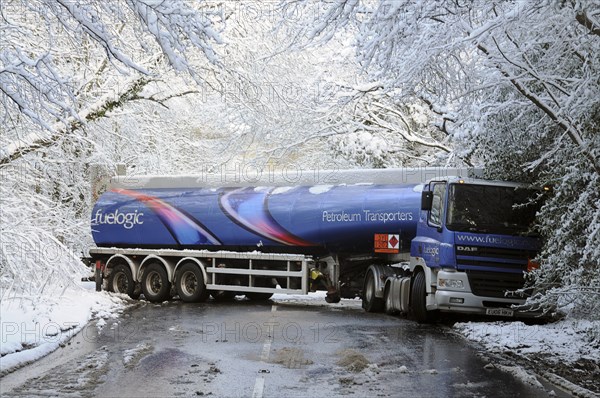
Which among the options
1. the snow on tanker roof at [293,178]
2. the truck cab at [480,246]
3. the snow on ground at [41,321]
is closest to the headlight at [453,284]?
the truck cab at [480,246]

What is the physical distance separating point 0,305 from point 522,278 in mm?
9466

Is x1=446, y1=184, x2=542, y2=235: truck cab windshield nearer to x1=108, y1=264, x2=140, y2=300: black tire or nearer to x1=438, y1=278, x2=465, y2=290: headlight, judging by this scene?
x1=438, y1=278, x2=465, y2=290: headlight

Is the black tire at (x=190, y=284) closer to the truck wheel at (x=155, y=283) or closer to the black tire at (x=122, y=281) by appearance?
the truck wheel at (x=155, y=283)

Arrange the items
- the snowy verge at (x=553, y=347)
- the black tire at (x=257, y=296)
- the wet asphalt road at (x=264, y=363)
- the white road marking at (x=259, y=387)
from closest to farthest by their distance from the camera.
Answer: the white road marking at (x=259, y=387) < the wet asphalt road at (x=264, y=363) < the snowy verge at (x=553, y=347) < the black tire at (x=257, y=296)

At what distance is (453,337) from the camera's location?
15.4 meters

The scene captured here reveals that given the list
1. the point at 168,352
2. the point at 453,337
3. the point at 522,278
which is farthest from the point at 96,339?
the point at 522,278

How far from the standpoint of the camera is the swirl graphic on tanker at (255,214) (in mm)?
21328

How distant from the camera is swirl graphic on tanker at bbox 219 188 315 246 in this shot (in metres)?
21.3

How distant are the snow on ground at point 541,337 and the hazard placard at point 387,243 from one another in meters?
3.13

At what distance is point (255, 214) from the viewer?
21.7 metres

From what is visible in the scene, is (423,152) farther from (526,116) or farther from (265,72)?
(526,116)

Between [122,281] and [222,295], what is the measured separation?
271 cm

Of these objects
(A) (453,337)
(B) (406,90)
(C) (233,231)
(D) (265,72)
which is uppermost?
(D) (265,72)

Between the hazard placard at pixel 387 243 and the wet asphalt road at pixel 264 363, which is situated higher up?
the hazard placard at pixel 387 243
